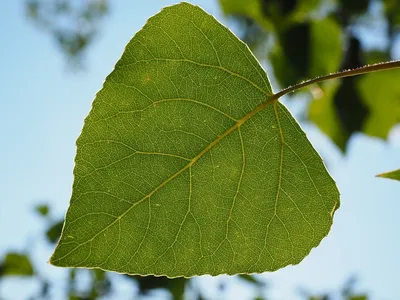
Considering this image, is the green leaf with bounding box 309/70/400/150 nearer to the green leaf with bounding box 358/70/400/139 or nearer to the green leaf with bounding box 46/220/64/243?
the green leaf with bounding box 358/70/400/139

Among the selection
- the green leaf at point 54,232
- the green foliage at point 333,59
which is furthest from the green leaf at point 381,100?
the green leaf at point 54,232

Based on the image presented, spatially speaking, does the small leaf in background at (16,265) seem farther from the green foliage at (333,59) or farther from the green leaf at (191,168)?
the green leaf at (191,168)

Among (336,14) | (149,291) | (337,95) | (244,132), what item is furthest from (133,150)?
(336,14)

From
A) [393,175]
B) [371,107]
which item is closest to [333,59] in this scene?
[371,107]

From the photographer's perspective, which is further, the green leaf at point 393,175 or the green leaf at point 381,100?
the green leaf at point 381,100

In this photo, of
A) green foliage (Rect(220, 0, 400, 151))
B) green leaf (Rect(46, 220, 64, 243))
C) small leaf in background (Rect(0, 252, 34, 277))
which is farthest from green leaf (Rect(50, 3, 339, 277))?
small leaf in background (Rect(0, 252, 34, 277))

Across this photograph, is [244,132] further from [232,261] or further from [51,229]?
[51,229]
